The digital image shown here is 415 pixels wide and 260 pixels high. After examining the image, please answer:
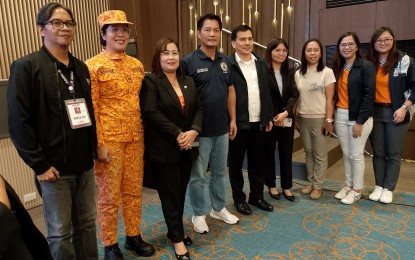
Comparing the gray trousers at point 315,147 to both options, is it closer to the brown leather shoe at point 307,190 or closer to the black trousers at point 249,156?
the brown leather shoe at point 307,190

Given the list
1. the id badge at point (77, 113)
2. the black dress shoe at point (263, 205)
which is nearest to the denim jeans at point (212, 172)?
the black dress shoe at point (263, 205)

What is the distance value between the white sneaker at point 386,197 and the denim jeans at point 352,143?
205 mm

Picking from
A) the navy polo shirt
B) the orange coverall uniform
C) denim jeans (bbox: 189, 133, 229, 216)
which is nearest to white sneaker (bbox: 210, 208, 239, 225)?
denim jeans (bbox: 189, 133, 229, 216)

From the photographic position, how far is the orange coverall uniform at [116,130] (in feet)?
6.12

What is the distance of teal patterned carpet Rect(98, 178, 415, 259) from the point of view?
2174 millimetres

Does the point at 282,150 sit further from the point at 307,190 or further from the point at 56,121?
the point at 56,121

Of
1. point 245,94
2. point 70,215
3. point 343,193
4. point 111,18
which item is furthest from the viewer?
point 343,193

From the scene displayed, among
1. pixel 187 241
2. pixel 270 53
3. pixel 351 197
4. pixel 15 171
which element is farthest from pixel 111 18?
pixel 351 197

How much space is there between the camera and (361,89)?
2.73 metres

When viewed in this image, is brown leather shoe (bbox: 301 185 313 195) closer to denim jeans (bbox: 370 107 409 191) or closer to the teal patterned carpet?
the teal patterned carpet

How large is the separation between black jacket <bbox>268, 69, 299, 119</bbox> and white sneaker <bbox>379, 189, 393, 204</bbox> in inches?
44.2

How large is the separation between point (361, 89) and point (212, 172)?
4.81 feet

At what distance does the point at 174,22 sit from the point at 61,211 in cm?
426

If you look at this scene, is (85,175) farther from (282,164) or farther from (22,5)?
(22,5)
